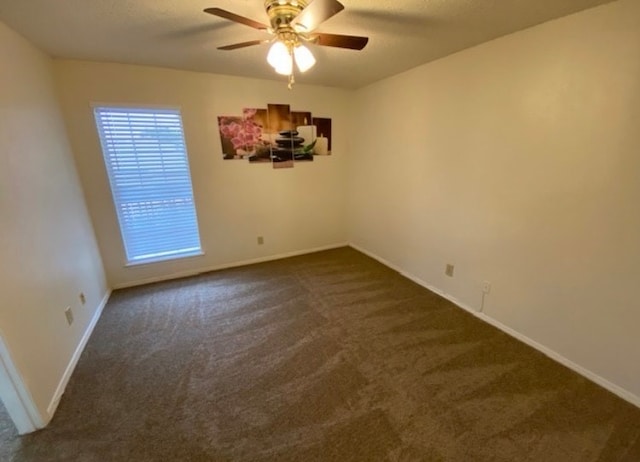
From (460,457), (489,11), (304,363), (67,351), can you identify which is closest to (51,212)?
(67,351)

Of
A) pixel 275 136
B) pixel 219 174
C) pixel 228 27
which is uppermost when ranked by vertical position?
pixel 228 27

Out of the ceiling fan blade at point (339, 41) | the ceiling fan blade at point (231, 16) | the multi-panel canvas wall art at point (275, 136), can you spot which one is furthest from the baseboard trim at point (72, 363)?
the ceiling fan blade at point (339, 41)

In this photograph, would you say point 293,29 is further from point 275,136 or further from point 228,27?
point 275,136

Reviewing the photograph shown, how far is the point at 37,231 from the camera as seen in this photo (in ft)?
6.06

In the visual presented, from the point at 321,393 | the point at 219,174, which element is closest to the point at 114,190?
the point at 219,174

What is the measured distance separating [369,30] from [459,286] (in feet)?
7.61

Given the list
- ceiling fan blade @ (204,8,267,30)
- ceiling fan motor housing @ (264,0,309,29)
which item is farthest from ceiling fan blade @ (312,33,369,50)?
ceiling fan blade @ (204,8,267,30)

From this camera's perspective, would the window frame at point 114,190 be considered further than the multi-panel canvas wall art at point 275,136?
No

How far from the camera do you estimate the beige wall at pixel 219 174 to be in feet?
8.86

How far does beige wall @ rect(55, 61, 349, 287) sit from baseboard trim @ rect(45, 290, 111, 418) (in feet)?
1.98

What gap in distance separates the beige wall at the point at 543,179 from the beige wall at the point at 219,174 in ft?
4.39

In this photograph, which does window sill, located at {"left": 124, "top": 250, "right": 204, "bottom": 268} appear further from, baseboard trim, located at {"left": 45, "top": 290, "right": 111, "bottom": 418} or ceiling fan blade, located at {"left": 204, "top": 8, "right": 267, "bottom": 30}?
ceiling fan blade, located at {"left": 204, "top": 8, "right": 267, "bottom": 30}

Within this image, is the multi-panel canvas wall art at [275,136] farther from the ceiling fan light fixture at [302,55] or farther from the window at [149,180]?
the ceiling fan light fixture at [302,55]

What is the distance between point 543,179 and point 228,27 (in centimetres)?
241
